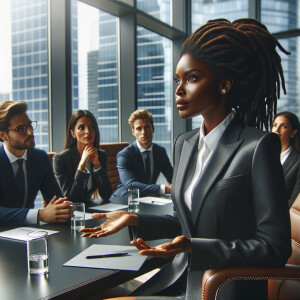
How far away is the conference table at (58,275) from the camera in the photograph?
→ 1.10 meters

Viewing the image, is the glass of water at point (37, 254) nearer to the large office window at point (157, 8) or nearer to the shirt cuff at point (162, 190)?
the shirt cuff at point (162, 190)

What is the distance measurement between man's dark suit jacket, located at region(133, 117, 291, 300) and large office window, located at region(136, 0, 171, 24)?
4.29 meters

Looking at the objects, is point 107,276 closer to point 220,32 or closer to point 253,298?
point 253,298

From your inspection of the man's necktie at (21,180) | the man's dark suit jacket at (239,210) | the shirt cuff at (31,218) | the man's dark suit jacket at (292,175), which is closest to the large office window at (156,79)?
the man's dark suit jacket at (292,175)

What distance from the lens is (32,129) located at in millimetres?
2404

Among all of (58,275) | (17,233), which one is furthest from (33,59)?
(58,275)

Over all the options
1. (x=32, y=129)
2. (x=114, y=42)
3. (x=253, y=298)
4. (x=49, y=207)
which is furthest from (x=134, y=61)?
(x=253, y=298)

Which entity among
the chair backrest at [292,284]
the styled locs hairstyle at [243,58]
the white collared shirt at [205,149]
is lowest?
the chair backrest at [292,284]

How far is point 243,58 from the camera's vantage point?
4.00 ft

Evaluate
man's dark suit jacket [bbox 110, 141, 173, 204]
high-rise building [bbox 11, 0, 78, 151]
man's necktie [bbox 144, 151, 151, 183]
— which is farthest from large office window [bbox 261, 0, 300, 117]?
high-rise building [bbox 11, 0, 78, 151]

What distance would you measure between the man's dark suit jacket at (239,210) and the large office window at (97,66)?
299 centimetres

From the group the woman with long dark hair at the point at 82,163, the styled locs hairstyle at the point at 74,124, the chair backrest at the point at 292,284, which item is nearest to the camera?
the chair backrest at the point at 292,284

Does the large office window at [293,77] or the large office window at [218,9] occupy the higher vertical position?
the large office window at [218,9]

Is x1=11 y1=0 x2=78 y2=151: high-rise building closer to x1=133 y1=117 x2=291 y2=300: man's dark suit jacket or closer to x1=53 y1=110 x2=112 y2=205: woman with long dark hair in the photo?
x1=53 y1=110 x2=112 y2=205: woman with long dark hair
